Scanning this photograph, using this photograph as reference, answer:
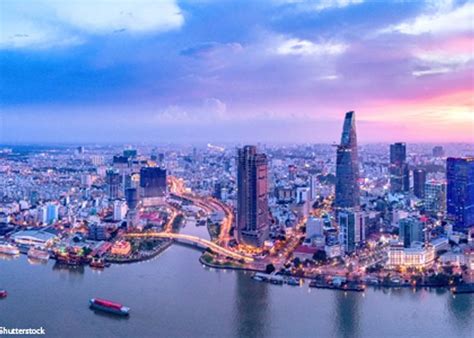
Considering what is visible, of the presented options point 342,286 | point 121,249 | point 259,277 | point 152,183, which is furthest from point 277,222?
point 152,183

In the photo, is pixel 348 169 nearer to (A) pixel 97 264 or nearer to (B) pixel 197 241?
(B) pixel 197 241

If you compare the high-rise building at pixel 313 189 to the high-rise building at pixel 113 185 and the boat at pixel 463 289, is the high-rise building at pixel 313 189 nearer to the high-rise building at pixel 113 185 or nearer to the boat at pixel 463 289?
the high-rise building at pixel 113 185

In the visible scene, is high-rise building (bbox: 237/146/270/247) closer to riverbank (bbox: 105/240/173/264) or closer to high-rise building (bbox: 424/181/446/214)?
riverbank (bbox: 105/240/173/264)

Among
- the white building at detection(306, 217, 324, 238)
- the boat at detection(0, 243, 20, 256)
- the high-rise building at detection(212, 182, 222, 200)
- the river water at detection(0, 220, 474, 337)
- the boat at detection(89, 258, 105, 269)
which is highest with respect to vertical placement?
the high-rise building at detection(212, 182, 222, 200)

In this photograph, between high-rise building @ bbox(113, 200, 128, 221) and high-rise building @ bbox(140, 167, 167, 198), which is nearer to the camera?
high-rise building @ bbox(113, 200, 128, 221)

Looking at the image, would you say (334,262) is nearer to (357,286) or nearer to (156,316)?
(357,286)

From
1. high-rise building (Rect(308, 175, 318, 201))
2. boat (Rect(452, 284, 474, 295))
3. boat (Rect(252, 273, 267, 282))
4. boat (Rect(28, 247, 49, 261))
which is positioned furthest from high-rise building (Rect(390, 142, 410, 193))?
boat (Rect(28, 247, 49, 261))
